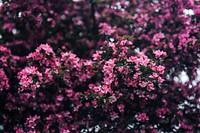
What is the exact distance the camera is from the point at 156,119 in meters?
7.89

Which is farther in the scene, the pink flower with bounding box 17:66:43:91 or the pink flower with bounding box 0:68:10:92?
the pink flower with bounding box 0:68:10:92

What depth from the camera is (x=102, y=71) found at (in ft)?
22.6

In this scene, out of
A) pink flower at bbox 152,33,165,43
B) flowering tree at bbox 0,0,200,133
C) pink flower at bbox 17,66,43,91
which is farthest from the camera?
pink flower at bbox 152,33,165,43

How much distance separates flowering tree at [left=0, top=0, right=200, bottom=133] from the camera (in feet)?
22.6

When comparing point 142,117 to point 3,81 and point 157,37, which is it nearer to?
point 157,37

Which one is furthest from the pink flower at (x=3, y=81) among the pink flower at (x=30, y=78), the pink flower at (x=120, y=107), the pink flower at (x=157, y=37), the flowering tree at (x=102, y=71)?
the pink flower at (x=157, y=37)

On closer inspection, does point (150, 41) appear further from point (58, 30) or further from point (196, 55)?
point (58, 30)

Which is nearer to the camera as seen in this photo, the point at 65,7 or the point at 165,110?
the point at 165,110

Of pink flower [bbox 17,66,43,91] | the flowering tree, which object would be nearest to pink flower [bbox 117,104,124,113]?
the flowering tree

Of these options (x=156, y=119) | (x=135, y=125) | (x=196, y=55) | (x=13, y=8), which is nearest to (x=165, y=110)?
(x=156, y=119)

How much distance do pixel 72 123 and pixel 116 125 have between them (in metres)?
1.02

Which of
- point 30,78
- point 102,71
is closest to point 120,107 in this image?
point 102,71

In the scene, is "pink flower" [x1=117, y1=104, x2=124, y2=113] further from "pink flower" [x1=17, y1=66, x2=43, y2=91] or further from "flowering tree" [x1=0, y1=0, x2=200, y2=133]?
"pink flower" [x1=17, y1=66, x2=43, y2=91]

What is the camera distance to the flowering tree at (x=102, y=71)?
688cm
